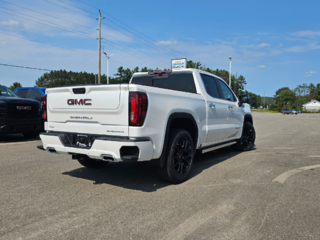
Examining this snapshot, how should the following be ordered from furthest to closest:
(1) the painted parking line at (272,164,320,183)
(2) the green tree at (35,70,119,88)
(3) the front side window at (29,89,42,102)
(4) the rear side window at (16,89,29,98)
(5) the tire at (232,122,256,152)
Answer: (2) the green tree at (35,70,119,88), (4) the rear side window at (16,89,29,98), (3) the front side window at (29,89,42,102), (5) the tire at (232,122,256,152), (1) the painted parking line at (272,164,320,183)

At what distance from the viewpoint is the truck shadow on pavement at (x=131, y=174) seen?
4.41m

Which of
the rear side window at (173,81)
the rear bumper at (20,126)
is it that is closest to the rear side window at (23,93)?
the rear bumper at (20,126)

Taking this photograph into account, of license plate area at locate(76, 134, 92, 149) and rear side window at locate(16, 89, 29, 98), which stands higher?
rear side window at locate(16, 89, 29, 98)

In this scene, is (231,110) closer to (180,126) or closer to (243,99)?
(243,99)

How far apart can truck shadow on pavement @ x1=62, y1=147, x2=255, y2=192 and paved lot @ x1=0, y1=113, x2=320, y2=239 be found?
16mm

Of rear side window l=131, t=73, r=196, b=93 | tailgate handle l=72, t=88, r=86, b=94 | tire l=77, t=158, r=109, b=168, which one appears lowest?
tire l=77, t=158, r=109, b=168

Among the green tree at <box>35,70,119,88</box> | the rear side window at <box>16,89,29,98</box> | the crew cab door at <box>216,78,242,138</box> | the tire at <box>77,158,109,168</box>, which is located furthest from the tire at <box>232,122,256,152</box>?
the green tree at <box>35,70,119,88</box>

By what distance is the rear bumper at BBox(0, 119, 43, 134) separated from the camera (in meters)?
8.43

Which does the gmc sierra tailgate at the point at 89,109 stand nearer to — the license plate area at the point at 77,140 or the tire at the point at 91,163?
the license plate area at the point at 77,140

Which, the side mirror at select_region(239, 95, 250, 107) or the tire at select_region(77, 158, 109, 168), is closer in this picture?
the tire at select_region(77, 158, 109, 168)

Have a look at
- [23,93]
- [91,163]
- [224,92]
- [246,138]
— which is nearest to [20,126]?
[23,93]

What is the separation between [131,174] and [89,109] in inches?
64.3

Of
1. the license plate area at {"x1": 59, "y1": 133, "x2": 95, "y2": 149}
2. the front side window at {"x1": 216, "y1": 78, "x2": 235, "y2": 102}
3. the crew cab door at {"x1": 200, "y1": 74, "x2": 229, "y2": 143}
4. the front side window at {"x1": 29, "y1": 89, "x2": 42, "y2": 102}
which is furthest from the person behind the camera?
the front side window at {"x1": 29, "y1": 89, "x2": 42, "y2": 102}

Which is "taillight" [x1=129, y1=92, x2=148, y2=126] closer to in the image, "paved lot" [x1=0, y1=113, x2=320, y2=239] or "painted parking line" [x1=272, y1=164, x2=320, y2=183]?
"paved lot" [x1=0, y1=113, x2=320, y2=239]
